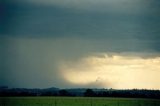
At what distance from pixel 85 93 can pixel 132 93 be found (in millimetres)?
6048

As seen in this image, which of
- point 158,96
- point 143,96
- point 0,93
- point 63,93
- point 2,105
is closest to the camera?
point 2,105

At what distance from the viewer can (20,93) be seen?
50.3 metres

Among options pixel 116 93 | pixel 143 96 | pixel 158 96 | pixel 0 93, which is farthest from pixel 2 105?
pixel 116 93

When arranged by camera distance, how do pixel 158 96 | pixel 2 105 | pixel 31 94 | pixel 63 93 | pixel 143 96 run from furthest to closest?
pixel 63 93 → pixel 31 94 → pixel 143 96 → pixel 158 96 → pixel 2 105

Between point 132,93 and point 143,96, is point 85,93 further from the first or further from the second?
point 143,96

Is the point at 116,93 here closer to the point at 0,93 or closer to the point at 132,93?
the point at 132,93

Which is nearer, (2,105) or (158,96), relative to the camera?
(2,105)

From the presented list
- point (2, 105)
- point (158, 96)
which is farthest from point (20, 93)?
point (2, 105)

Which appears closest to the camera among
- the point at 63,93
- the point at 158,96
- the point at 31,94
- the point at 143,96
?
the point at 158,96

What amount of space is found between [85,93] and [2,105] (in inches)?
1338

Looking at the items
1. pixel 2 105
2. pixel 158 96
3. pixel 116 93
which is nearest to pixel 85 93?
pixel 116 93

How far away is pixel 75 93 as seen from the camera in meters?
57.2

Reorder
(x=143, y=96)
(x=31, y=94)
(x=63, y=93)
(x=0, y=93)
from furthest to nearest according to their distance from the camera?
1. (x=63, y=93)
2. (x=31, y=94)
3. (x=143, y=96)
4. (x=0, y=93)

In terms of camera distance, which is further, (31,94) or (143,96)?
(31,94)
